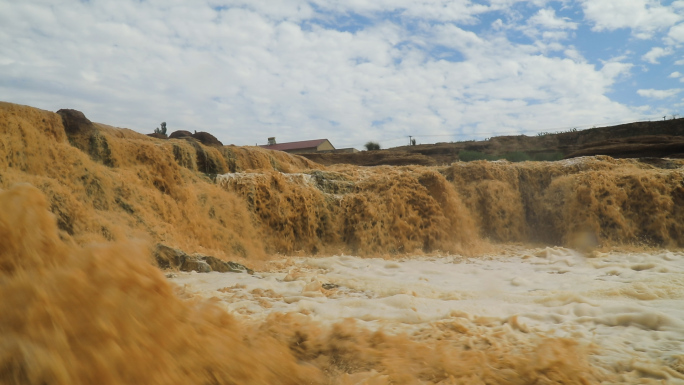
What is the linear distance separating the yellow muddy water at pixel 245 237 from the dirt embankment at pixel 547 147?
9.50 metres

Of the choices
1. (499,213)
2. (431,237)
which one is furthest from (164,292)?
(499,213)

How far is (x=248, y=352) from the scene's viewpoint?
2402 mm

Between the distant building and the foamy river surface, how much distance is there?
81.8ft

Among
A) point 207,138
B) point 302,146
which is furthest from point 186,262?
point 302,146

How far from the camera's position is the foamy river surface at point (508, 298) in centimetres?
330

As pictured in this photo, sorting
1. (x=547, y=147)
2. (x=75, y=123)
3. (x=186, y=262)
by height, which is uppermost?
(x=75, y=123)

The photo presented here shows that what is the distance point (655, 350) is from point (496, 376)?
1271 millimetres

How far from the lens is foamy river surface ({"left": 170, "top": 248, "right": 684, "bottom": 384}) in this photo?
3.30 meters

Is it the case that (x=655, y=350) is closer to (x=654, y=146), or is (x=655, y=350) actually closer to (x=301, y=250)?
(x=301, y=250)

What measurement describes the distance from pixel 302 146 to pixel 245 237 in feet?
81.0

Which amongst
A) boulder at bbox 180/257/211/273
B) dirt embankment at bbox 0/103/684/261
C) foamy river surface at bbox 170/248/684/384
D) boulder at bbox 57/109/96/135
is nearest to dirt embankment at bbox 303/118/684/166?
dirt embankment at bbox 0/103/684/261

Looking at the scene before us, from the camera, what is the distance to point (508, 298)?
4.95m

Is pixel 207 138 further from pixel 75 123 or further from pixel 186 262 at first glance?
pixel 186 262

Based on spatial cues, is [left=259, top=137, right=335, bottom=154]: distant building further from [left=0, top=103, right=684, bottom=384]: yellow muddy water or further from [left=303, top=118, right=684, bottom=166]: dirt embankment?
[left=0, top=103, right=684, bottom=384]: yellow muddy water
